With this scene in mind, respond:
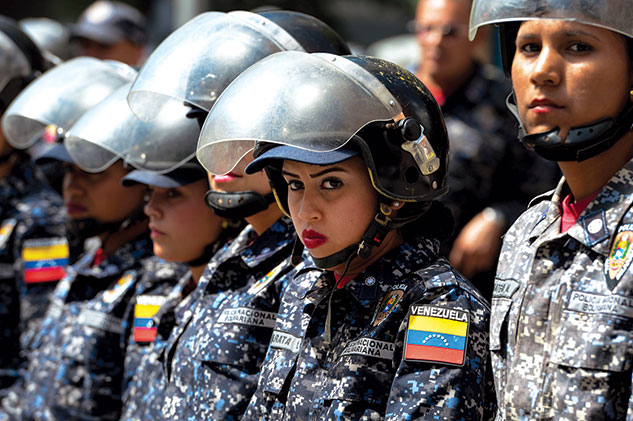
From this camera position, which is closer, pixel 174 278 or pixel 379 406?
pixel 379 406

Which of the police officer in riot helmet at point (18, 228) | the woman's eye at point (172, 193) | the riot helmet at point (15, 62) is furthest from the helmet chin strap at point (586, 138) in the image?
the riot helmet at point (15, 62)

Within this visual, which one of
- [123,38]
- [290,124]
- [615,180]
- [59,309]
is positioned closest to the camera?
[615,180]

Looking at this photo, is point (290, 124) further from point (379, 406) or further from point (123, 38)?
point (123, 38)

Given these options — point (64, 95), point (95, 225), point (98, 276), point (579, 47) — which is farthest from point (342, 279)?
point (64, 95)

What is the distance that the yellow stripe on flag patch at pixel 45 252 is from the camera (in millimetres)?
5293

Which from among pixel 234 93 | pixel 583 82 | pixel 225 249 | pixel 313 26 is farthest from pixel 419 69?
pixel 583 82

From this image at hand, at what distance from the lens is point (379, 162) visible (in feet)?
9.43

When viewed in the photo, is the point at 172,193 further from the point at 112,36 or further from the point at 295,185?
the point at 112,36

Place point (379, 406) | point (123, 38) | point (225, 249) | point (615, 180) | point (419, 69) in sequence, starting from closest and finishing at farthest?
point (615, 180)
point (379, 406)
point (225, 249)
point (419, 69)
point (123, 38)

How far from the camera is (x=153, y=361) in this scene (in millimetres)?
3982

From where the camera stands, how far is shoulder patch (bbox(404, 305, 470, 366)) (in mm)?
2611

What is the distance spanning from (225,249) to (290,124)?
1025 mm

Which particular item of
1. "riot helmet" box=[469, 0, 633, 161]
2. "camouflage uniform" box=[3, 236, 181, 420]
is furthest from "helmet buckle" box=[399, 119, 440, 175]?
"camouflage uniform" box=[3, 236, 181, 420]

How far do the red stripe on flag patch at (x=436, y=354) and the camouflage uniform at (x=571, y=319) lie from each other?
0.41 feet
